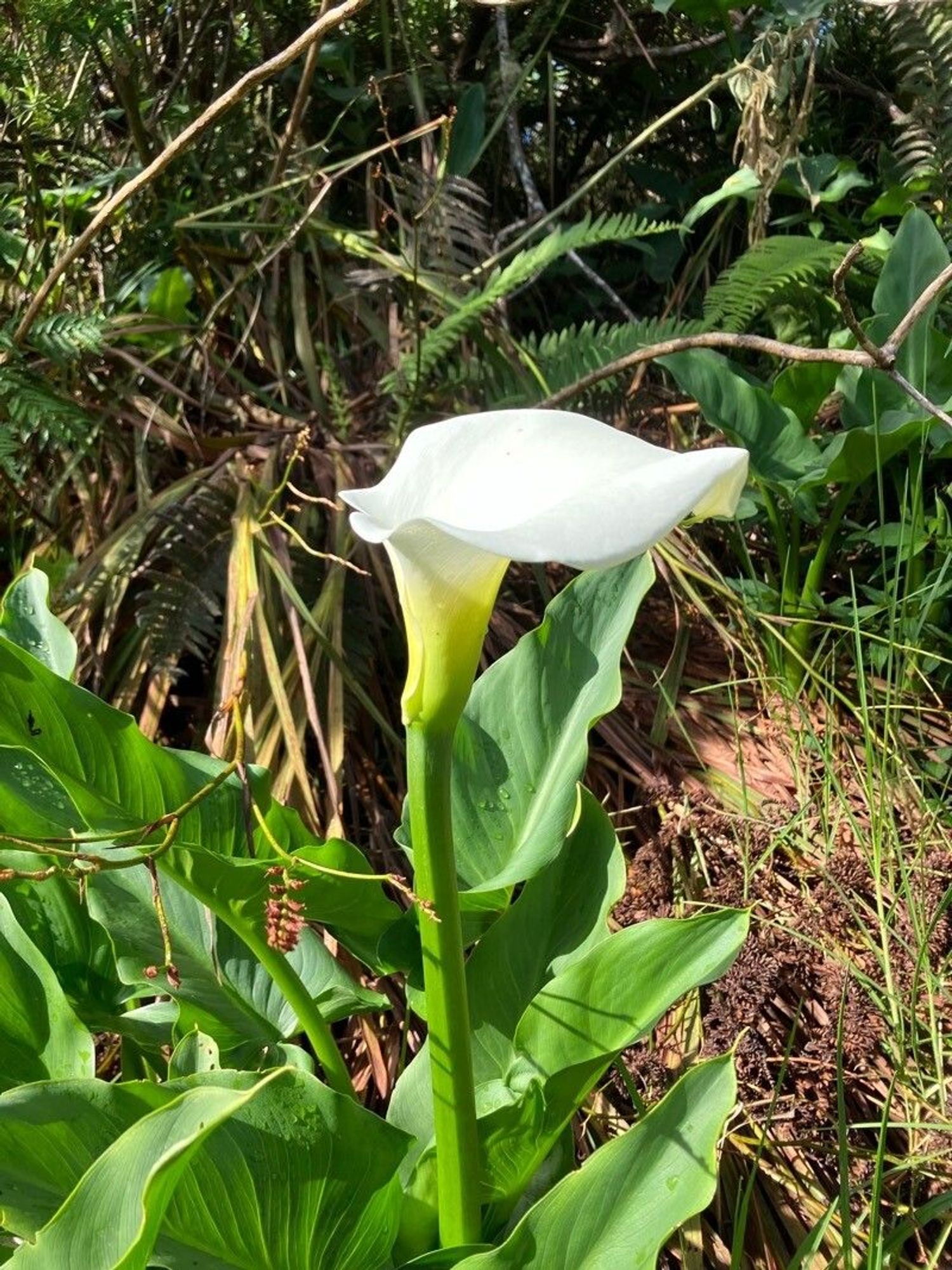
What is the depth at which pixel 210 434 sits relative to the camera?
4.80 feet

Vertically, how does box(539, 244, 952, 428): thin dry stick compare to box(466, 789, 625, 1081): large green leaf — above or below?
above

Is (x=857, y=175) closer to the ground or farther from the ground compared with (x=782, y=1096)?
farther from the ground

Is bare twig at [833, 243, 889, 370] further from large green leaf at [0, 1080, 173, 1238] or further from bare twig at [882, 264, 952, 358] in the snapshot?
large green leaf at [0, 1080, 173, 1238]

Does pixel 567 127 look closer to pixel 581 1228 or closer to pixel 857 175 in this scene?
pixel 857 175

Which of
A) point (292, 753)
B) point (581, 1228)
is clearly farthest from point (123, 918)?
point (581, 1228)

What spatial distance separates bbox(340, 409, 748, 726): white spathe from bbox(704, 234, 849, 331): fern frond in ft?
2.85

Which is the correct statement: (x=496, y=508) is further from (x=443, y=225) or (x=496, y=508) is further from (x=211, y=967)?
(x=443, y=225)

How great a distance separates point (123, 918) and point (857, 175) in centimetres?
137

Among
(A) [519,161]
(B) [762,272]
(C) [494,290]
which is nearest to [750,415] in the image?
(B) [762,272]

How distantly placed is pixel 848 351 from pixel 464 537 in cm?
73

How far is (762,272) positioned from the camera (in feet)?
4.36

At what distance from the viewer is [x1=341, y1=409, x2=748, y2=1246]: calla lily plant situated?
0.38 meters

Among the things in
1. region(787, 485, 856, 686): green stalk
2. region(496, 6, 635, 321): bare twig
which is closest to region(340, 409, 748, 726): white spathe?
region(787, 485, 856, 686): green stalk

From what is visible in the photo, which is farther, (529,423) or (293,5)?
(293,5)
